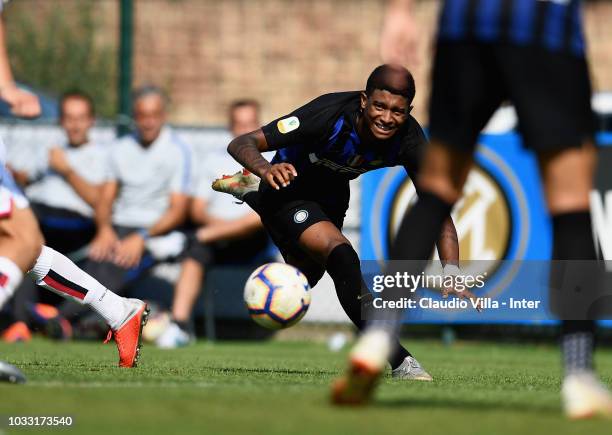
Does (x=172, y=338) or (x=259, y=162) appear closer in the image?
(x=259, y=162)

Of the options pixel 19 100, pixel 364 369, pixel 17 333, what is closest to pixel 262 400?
pixel 364 369

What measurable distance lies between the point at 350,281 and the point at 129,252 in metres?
5.19

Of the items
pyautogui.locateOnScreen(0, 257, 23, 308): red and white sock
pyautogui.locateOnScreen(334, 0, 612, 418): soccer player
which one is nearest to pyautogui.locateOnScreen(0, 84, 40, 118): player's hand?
pyautogui.locateOnScreen(0, 257, 23, 308): red and white sock

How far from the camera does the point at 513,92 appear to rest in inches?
169

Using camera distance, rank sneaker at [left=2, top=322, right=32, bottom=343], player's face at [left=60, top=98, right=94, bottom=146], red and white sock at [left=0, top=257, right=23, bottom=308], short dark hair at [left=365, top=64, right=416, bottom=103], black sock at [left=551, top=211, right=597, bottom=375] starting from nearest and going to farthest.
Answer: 1. black sock at [left=551, top=211, right=597, bottom=375]
2. red and white sock at [left=0, top=257, right=23, bottom=308]
3. short dark hair at [left=365, top=64, right=416, bottom=103]
4. sneaker at [left=2, top=322, right=32, bottom=343]
5. player's face at [left=60, top=98, right=94, bottom=146]

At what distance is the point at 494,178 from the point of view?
1154 centimetres

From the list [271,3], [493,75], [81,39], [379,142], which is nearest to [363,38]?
[271,3]

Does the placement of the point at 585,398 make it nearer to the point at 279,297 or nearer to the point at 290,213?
the point at 279,297

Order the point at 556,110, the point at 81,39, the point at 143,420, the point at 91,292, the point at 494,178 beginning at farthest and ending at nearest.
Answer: the point at 81,39 < the point at 494,178 < the point at 91,292 < the point at 556,110 < the point at 143,420

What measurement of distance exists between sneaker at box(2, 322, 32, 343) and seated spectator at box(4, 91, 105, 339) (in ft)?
1.76

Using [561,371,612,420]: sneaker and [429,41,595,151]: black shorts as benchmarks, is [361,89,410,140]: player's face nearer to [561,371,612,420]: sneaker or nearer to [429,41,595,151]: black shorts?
[429,41,595,151]: black shorts

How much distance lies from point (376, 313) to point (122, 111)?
857cm

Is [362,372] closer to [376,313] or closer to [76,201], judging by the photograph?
[376,313]

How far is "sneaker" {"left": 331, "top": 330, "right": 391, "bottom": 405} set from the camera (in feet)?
13.7
